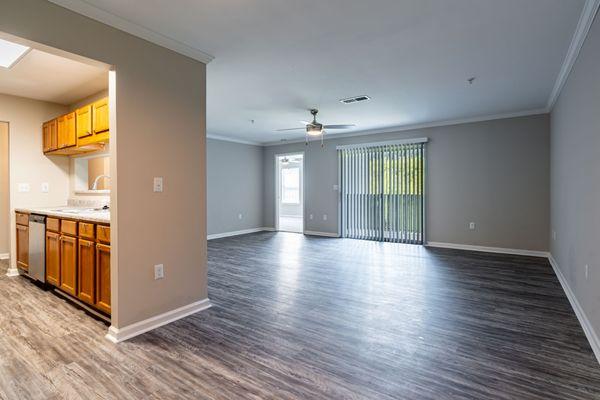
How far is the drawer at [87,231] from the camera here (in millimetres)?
2879

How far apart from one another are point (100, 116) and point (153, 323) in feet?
7.18

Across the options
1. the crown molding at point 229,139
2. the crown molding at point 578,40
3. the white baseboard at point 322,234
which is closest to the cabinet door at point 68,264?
the crown molding at point 229,139

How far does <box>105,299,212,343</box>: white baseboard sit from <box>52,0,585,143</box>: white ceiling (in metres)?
2.43

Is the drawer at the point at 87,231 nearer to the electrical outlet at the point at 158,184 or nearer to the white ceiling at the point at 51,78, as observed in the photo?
the electrical outlet at the point at 158,184

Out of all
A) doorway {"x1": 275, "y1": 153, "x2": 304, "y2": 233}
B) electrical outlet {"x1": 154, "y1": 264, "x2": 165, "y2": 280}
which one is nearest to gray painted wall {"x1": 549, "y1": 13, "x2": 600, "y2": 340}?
electrical outlet {"x1": 154, "y1": 264, "x2": 165, "y2": 280}

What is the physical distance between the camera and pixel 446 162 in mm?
6301

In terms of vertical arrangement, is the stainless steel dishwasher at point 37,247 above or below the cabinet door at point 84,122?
below

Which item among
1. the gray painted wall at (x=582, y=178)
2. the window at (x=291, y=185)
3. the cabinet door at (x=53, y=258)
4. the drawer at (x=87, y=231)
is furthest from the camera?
the window at (x=291, y=185)

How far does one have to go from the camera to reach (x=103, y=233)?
275cm

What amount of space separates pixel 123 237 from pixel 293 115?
3.93 m

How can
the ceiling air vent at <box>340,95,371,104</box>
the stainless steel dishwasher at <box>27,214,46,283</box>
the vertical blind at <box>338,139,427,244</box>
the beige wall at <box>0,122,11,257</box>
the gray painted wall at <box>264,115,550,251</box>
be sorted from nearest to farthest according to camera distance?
1. the stainless steel dishwasher at <box>27,214,46,283</box>
2. the ceiling air vent at <box>340,95,371,104</box>
3. the beige wall at <box>0,122,11,257</box>
4. the gray painted wall at <box>264,115,550,251</box>
5. the vertical blind at <box>338,139,427,244</box>

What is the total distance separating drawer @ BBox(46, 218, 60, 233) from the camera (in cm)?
338

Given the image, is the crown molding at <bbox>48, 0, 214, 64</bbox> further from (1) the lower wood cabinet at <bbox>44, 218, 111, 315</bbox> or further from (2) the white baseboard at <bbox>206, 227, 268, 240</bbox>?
(2) the white baseboard at <bbox>206, 227, 268, 240</bbox>

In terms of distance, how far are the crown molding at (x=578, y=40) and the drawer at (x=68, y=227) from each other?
472 cm
